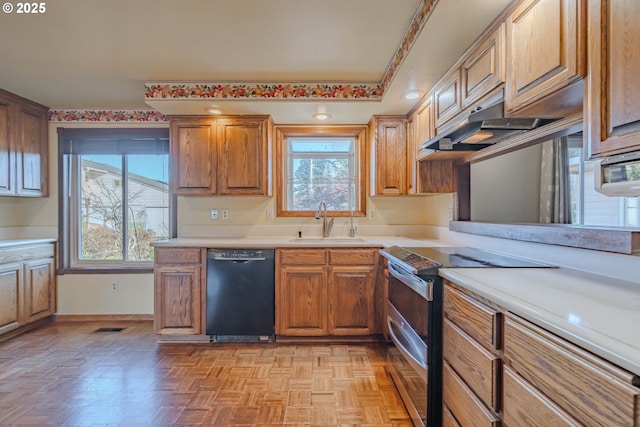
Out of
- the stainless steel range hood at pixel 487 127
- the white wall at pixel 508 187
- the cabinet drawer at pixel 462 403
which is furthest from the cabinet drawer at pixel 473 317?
the white wall at pixel 508 187

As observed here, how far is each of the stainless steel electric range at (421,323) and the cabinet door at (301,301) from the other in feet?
2.54

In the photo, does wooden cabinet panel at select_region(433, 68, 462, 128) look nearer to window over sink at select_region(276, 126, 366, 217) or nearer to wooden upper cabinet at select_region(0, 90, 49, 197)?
window over sink at select_region(276, 126, 366, 217)

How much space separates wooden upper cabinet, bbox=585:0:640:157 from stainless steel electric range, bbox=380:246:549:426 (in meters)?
0.75

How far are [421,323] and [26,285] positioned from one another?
11.8ft

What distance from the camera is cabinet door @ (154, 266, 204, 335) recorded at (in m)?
2.65

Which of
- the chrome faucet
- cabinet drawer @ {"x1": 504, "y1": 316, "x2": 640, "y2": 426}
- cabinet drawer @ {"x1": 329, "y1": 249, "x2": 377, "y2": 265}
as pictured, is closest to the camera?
cabinet drawer @ {"x1": 504, "y1": 316, "x2": 640, "y2": 426}

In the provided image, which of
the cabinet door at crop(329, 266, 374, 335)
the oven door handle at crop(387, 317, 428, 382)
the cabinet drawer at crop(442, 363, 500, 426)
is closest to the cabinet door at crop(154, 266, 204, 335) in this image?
the cabinet door at crop(329, 266, 374, 335)

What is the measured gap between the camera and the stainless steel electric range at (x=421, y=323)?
144 centimetres

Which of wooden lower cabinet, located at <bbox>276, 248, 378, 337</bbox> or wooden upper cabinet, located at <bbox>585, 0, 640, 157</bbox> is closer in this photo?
wooden upper cabinet, located at <bbox>585, 0, 640, 157</bbox>

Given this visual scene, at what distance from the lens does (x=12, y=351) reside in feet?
8.36

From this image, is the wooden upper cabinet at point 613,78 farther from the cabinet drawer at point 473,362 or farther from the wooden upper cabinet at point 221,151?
the wooden upper cabinet at point 221,151

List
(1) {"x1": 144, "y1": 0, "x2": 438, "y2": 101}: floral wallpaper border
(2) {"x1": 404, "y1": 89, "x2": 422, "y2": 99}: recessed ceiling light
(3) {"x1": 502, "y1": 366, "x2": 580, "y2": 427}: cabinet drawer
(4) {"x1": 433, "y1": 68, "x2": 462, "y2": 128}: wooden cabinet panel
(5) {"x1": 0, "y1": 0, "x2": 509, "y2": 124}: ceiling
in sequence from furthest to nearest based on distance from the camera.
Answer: (1) {"x1": 144, "y1": 0, "x2": 438, "y2": 101}: floral wallpaper border
(2) {"x1": 404, "y1": 89, "x2": 422, "y2": 99}: recessed ceiling light
(4) {"x1": 433, "y1": 68, "x2": 462, "y2": 128}: wooden cabinet panel
(5) {"x1": 0, "y1": 0, "x2": 509, "y2": 124}: ceiling
(3) {"x1": 502, "y1": 366, "x2": 580, "y2": 427}: cabinet drawer

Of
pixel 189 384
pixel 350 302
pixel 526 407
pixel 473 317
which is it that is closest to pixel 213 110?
pixel 350 302

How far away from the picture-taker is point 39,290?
→ 3074 mm
